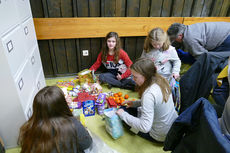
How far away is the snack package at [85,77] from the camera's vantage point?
110 inches

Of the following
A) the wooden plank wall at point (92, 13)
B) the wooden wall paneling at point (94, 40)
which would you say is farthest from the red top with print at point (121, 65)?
the wooden plank wall at point (92, 13)

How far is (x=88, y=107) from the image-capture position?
7.02ft

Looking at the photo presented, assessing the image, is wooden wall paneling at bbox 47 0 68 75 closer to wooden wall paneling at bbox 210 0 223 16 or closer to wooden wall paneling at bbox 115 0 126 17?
wooden wall paneling at bbox 115 0 126 17

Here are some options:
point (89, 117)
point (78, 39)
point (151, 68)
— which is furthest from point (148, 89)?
point (78, 39)

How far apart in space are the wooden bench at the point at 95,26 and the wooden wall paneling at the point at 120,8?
3.8 inches

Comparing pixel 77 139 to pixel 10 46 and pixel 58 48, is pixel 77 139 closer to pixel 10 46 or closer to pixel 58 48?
pixel 10 46

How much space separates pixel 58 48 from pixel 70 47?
0.23 metres

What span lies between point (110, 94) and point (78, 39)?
1.25 metres

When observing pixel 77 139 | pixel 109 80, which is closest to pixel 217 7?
pixel 109 80

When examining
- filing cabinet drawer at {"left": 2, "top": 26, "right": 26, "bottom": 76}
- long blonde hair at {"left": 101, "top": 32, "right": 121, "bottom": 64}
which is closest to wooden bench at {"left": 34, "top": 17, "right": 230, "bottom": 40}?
long blonde hair at {"left": 101, "top": 32, "right": 121, "bottom": 64}

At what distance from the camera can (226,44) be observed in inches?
94.0

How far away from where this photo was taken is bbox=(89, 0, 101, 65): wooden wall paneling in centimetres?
277

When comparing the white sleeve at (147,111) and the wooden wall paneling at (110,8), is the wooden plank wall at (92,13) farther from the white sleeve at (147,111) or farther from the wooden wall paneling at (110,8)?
the white sleeve at (147,111)

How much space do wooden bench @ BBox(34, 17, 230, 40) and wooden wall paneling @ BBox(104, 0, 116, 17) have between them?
0.31ft
